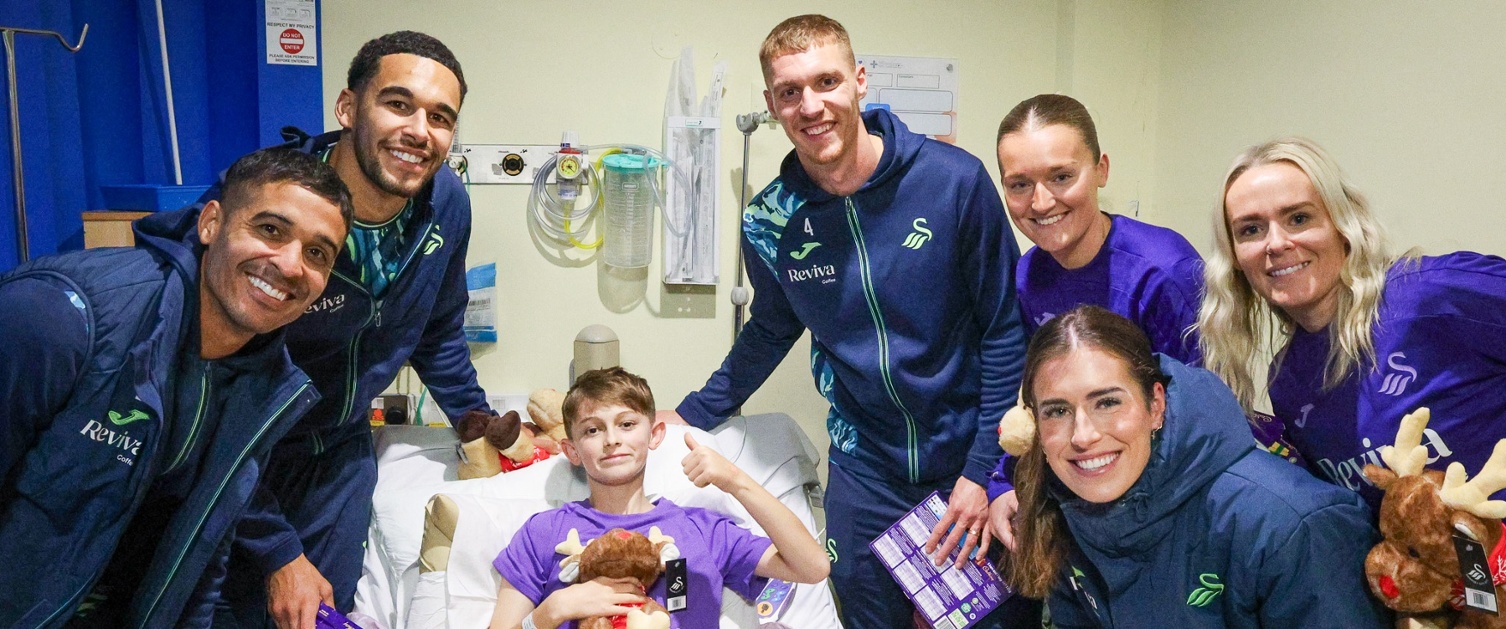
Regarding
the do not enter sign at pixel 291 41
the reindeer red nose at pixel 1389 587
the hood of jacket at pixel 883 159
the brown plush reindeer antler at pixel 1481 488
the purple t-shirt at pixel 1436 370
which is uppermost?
the do not enter sign at pixel 291 41

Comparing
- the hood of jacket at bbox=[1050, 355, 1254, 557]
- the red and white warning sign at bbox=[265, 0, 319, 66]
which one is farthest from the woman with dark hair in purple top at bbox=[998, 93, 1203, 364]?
the red and white warning sign at bbox=[265, 0, 319, 66]

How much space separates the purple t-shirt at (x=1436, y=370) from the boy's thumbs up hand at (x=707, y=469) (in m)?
1.06

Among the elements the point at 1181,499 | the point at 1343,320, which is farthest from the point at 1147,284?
the point at 1181,499

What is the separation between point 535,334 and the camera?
3.27 meters

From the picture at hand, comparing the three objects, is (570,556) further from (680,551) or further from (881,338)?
(881,338)

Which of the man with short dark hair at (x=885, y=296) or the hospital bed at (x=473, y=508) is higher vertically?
the man with short dark hair at (x=885, y=296)

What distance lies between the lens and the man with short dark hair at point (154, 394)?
1.53m

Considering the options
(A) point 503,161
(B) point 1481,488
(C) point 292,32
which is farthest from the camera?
(A) point 503,161

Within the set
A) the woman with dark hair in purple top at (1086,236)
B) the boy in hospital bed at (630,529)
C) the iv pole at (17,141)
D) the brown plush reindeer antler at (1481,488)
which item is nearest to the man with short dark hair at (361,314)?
the boy in hospital bed at (630,529)

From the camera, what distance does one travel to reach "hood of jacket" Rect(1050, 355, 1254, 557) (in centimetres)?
166

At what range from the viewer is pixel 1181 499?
1.68 metres

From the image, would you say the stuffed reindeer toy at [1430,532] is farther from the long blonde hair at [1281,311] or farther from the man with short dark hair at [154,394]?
the man with short dark hair at [154,394]

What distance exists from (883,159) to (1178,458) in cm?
89

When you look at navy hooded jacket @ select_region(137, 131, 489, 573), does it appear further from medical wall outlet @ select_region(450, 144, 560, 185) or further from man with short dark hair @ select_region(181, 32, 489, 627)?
medical wall outlet @ select_region(450, 144, 560, 185)
